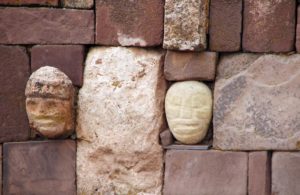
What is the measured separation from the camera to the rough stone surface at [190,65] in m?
5.31

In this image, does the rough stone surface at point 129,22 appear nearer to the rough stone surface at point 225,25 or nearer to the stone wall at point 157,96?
the stone wall at point 157,96

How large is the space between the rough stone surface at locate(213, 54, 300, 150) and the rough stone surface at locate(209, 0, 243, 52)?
119 millimetres

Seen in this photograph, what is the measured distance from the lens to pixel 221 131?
5.33 m

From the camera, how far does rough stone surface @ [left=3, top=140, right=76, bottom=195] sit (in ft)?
18.5

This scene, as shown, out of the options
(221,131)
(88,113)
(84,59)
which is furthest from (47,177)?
(221,131)

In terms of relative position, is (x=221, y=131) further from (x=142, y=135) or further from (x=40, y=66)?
(x=40, y=66)

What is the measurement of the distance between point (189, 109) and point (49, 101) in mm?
1177

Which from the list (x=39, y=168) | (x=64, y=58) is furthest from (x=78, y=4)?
(x=39, y=168)

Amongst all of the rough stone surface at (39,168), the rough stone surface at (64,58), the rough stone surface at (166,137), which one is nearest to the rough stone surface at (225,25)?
the rough stone surface at (166,137)

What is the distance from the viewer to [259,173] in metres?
5.26

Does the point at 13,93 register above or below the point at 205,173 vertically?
above

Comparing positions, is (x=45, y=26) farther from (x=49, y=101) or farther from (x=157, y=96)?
(x=157, y=96)

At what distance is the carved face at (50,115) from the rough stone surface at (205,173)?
93 centimetres

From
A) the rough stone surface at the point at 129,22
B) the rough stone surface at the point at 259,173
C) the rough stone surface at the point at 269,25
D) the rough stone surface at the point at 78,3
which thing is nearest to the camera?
the rough stone surface at the point at 269,25
